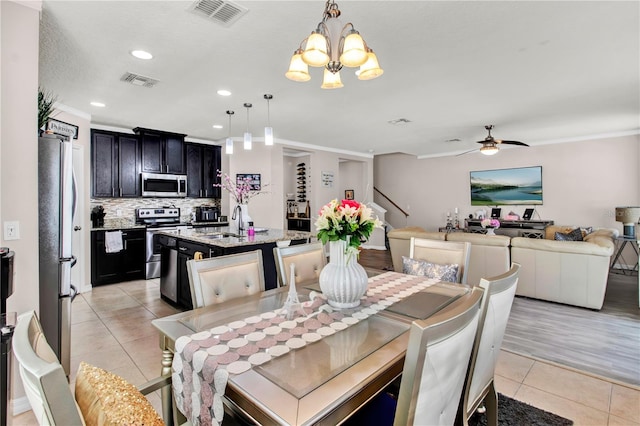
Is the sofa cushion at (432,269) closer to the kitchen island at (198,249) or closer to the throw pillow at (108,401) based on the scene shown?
the kitchen island at (198,249)

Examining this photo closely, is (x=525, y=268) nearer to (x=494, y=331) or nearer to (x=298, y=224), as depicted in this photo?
(x=494, y=331)

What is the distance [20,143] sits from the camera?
2018 millimetres

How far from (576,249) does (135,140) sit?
22.2 ft

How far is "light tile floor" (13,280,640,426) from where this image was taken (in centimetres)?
200

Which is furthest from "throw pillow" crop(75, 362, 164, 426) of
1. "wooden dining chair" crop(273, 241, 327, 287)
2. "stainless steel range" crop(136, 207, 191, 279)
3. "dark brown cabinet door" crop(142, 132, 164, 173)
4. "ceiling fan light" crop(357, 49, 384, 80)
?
"dark brown cabinet door" crop(142, 132, 164, 173)

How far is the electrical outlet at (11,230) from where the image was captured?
197 centimetres

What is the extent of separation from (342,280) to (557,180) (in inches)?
290

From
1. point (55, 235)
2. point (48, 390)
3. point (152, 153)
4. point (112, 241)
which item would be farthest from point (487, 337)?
point (152, 153)

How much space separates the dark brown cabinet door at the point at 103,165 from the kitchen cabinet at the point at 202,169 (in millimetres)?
1262

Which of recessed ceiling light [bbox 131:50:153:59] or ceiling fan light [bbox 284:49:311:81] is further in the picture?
recessed ceiling light [bbox 131:50:153:59]

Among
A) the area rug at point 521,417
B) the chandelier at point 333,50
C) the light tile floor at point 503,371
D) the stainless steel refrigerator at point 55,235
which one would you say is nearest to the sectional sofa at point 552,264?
the light tile floor at point 503,371

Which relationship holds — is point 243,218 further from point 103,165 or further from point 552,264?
point 552,264

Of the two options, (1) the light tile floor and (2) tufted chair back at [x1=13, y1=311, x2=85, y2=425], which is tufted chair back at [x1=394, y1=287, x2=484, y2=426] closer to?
(2) tufted chair back at [x1=13, y1=311, x2=85, y2=425]

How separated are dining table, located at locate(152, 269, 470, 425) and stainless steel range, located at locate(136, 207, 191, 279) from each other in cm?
383
